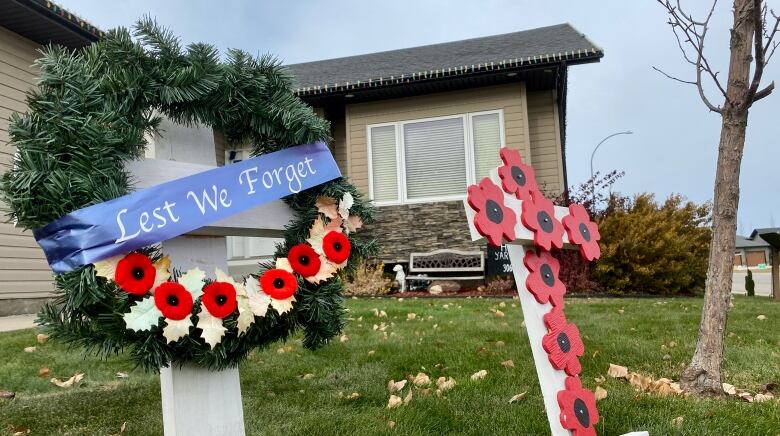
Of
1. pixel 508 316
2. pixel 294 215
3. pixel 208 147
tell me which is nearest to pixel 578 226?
pixel 294 215

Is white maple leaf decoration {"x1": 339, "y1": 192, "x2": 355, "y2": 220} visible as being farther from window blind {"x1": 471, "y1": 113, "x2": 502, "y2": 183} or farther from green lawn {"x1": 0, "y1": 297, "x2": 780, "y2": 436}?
window blind {"x1": 471, "y1": 113, "x2": 502, "y2": 183}

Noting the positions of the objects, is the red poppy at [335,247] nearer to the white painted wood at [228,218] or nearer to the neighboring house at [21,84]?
the white painted wood at [228,218]

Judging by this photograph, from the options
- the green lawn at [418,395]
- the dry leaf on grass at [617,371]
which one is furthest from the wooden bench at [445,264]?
the dry leaf on grass at [617,371]

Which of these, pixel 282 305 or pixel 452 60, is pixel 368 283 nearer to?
pixel 452 60

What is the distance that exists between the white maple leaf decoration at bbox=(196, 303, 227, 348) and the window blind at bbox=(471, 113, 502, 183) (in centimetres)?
994

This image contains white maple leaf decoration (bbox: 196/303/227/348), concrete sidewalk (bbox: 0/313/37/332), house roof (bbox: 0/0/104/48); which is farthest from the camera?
house roof (bbox: 0/0/104/48)

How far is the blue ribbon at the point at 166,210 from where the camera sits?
1.88 meters

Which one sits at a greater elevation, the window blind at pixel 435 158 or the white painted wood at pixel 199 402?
the window blind at pixel 435 158

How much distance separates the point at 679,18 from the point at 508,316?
12.3ft

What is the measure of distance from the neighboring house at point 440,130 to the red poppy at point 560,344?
29.7 feet

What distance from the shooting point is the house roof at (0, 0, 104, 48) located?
7910mm

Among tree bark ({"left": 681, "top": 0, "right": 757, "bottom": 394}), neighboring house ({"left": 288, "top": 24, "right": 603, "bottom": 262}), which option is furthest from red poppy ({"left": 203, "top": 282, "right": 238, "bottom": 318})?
neighboring house ({"left": 288, "top": 24, "right": 603, "bottom": 262})

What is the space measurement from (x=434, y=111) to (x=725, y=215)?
8.99 metres

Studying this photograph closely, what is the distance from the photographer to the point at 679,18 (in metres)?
3.73
